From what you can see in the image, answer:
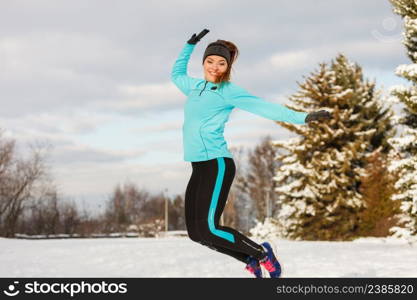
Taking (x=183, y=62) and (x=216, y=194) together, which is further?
(x=183, y=62)

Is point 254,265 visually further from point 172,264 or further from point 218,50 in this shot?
point 172,264

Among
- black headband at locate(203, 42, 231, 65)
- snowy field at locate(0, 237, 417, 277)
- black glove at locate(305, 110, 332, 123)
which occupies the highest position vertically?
black headband at locate(203, 42, 231, 65)

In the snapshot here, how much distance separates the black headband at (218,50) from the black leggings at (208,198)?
0.91 metres

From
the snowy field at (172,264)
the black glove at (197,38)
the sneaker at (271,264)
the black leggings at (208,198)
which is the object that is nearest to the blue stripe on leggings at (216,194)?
the black leggings at (208,198)

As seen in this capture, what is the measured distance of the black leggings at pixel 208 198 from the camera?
13.7 feet

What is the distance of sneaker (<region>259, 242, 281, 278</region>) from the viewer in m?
4.61

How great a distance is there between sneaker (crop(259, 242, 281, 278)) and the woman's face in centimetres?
170

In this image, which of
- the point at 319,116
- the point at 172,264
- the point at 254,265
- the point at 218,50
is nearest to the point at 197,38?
the point at 218,50

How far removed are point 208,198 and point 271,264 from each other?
1000 millimetres

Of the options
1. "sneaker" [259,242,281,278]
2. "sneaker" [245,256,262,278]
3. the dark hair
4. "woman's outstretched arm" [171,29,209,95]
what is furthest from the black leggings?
"woman's outstretched arm" [171,29,209,95]

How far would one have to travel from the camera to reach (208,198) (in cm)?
418

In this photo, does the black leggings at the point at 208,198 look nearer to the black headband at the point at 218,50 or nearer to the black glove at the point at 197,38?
the black headband at the point at 218,50

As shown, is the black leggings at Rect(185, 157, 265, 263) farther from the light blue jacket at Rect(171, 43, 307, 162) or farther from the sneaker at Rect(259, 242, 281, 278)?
the sneaker at Rect(259, 242, 281, 278)

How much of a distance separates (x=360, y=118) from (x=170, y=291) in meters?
25.0
